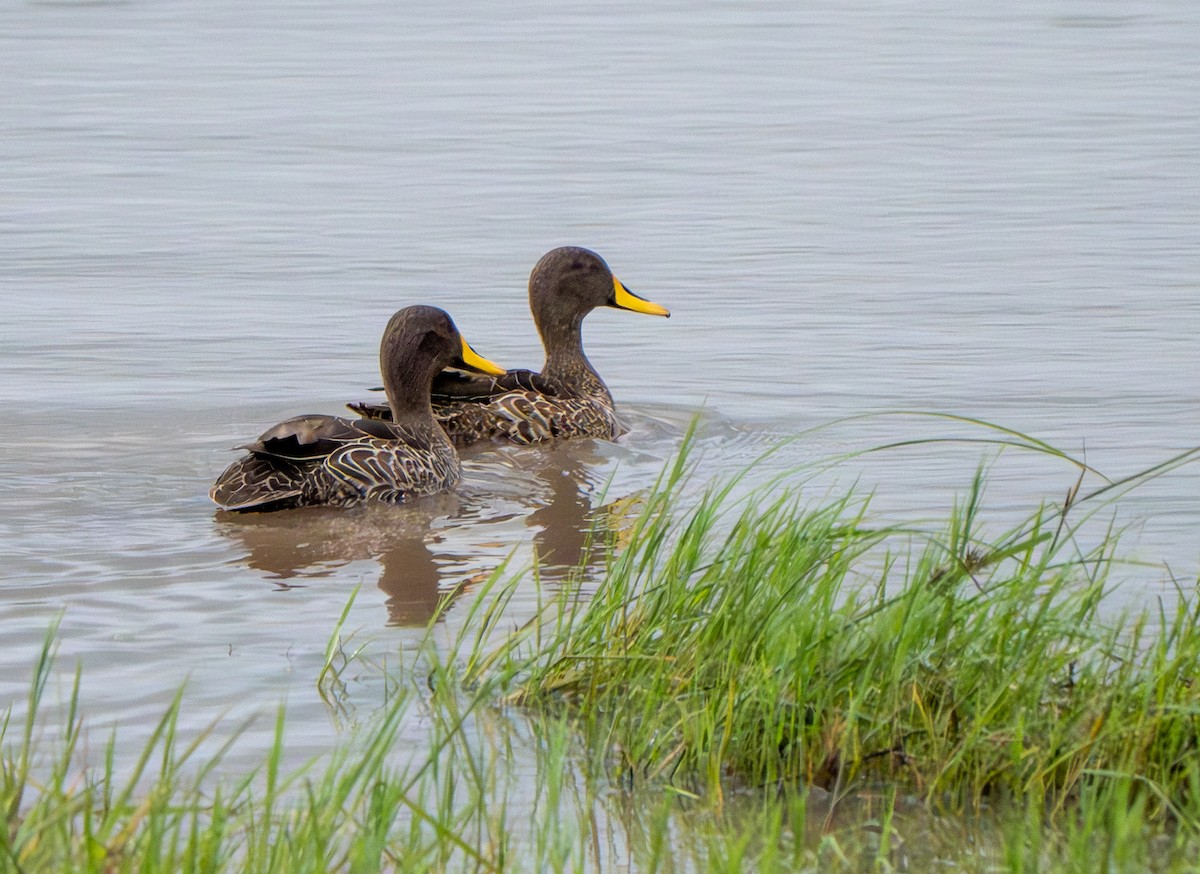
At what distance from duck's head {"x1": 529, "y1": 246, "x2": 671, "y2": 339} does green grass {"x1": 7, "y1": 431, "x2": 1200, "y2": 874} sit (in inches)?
203

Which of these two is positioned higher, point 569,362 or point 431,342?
point 431,342

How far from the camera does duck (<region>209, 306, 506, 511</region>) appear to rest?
766 cm

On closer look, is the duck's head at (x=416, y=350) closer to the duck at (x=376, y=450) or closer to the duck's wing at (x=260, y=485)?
the duck at (x=376, y=450)

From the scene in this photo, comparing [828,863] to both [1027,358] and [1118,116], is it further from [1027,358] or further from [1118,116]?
[1118,116]

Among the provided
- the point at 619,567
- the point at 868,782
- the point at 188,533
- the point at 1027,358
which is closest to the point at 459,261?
the point at 1027,358

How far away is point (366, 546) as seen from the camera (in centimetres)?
733

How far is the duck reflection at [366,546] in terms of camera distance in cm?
655

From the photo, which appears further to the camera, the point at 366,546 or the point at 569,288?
the point at 569,288

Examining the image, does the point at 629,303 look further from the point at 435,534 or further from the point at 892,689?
the point at 892,689

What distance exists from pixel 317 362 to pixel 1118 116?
12.1 metres

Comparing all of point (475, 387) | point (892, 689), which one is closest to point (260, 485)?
point (475, 387)

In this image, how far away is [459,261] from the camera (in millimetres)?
13734

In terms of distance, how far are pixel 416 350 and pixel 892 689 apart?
4576mm

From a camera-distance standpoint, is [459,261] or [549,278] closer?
[549,278]
